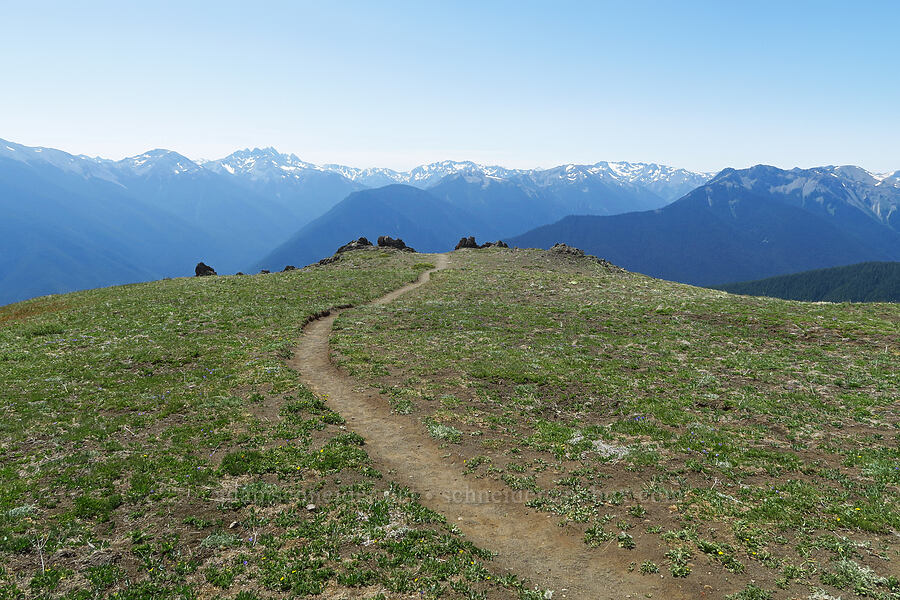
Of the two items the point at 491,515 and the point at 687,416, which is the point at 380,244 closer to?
the point at 687,416

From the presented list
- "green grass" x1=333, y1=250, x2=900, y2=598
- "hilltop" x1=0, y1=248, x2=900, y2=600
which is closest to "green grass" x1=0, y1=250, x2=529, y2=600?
"hilltop" x1=0, y1=248, x2=900, y2=600

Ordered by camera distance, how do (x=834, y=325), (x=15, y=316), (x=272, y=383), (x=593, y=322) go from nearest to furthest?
(x=272, y=383), (x=834, y=325), (x=593, y=322), (x=15, y=316)

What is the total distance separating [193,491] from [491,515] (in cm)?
1090

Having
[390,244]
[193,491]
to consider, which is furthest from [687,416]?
[390,244]

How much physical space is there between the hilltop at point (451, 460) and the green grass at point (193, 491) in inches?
3.3

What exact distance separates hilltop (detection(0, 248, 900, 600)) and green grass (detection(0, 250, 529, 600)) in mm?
84

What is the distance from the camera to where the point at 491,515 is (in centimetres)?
1492

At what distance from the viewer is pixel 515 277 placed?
6288cm

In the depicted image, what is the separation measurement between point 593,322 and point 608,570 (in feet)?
94.8

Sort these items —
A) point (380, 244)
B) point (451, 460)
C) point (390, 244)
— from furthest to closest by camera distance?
point (390, 244)
point (380, 244)
point (451, 460)

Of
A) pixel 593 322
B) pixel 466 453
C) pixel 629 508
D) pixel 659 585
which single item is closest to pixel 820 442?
pixel 629 508

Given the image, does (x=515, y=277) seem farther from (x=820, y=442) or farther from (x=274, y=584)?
(x=274, y=584)

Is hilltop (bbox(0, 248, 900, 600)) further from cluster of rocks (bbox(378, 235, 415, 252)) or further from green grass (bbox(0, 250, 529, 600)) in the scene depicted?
cluster of rocks (bbox(378, 235, 415, 252))

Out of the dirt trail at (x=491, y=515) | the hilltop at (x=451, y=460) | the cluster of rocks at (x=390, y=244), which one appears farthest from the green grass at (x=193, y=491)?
the cluster of rocks at (x=390, y=244)
